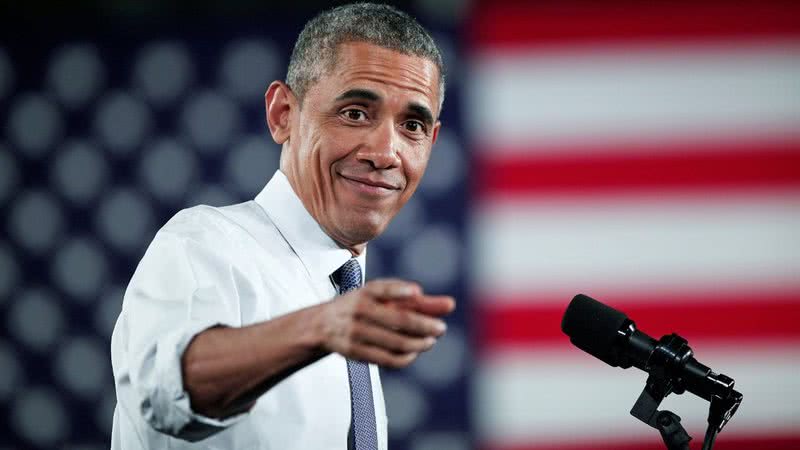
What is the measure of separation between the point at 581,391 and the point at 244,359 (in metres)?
1.86

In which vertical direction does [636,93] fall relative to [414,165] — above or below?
above

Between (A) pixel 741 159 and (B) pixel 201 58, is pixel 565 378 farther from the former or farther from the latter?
(B) pixel 201 58

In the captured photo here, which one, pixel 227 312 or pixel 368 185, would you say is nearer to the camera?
pixel 227 312

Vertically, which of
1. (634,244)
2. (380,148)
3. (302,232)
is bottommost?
(302,232)

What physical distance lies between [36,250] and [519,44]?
157cm

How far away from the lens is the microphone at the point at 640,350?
89 centimetres

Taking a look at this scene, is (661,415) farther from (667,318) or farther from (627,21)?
(627,21)

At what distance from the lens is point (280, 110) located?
131 cm

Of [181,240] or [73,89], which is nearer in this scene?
[181,240]

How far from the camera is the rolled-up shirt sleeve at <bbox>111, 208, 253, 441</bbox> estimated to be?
731 mm

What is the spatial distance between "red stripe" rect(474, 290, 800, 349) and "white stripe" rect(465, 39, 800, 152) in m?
0.47

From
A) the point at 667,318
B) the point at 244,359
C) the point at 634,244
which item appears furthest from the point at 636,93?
the point at 244,359

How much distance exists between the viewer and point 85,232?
2438 mm

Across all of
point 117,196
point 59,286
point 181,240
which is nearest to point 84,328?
point 59,286
